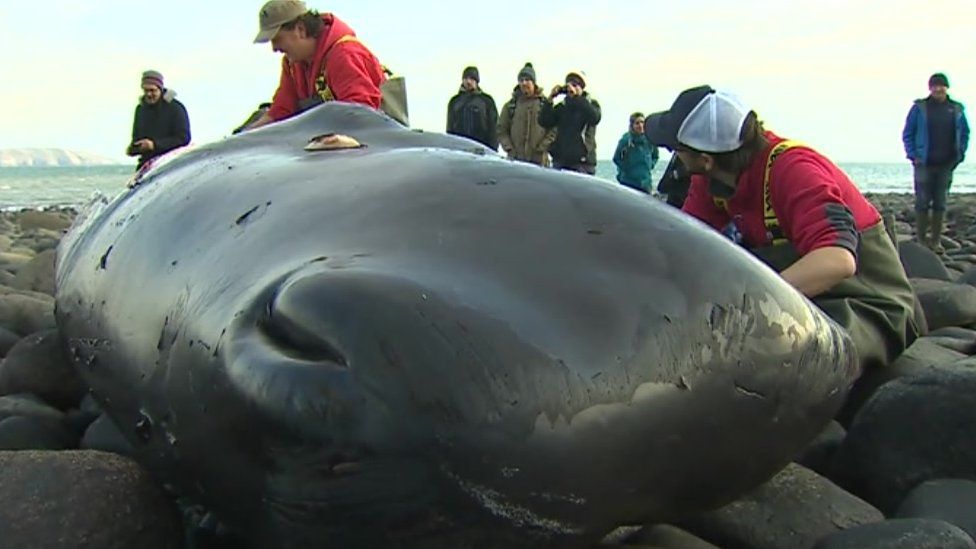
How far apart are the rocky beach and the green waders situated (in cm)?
7

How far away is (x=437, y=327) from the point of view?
1.83 metres

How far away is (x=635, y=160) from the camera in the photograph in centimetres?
1277

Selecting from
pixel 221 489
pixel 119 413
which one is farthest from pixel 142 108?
pixel 221 489

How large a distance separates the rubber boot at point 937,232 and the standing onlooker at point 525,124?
395 centimetres

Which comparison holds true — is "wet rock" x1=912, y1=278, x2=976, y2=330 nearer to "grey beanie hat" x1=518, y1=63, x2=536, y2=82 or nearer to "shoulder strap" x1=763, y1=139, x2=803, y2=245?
"shoulder strap" x1=763, y1=139, x2=803, y2=245

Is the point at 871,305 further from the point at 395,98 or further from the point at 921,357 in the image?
the point at 395,98

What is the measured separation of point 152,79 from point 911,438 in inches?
348

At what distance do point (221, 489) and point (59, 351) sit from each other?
192cm

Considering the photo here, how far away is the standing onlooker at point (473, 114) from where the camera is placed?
1159cm

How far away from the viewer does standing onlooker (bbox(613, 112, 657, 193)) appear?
1269 centimetres

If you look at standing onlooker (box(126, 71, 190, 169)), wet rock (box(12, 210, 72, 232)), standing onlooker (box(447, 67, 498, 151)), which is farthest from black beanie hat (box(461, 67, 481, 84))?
wet rock (box(12, 210, 72, 232))

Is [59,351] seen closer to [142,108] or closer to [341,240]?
[341,240]

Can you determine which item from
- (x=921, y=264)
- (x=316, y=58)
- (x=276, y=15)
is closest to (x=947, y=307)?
(x=921, y=264)

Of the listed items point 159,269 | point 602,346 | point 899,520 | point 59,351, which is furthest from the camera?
point 59,351
